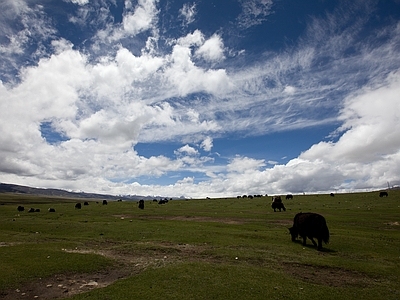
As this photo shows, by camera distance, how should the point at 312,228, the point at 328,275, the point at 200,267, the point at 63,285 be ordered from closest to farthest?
the point at 63,285, the point at 328,275, the point at 200,267, the point at 312,228

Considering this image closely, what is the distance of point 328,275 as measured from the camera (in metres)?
15.3

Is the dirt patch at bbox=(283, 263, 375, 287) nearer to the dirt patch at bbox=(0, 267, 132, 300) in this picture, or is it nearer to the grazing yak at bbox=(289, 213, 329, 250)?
the grazing yak at bbox=(289, 213, 329, 250)

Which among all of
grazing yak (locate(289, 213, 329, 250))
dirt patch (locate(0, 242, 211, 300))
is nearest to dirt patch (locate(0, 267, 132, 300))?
dirt patch (locate(0, 242, 211, 300))

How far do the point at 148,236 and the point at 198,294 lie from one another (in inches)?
641

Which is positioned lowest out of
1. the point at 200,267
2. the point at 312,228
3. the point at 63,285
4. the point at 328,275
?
the point at 63,285

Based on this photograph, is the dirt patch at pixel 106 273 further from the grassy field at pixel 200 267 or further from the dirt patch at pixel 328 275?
the dirt patch at pixel 328 275

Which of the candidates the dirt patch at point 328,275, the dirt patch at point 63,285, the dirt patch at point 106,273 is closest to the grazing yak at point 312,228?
the dirt patch at point 328,275

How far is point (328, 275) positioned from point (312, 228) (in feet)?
26.2

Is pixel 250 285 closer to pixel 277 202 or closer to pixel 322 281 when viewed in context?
pixel 322 281

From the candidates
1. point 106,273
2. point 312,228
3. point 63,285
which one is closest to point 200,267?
point 106,273

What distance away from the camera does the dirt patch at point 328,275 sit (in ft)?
46.0

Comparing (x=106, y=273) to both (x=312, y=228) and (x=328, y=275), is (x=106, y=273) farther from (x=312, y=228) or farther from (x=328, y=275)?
(x=312, y=228)

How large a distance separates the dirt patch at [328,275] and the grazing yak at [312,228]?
19.6 feet

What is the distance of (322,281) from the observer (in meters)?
14.2
